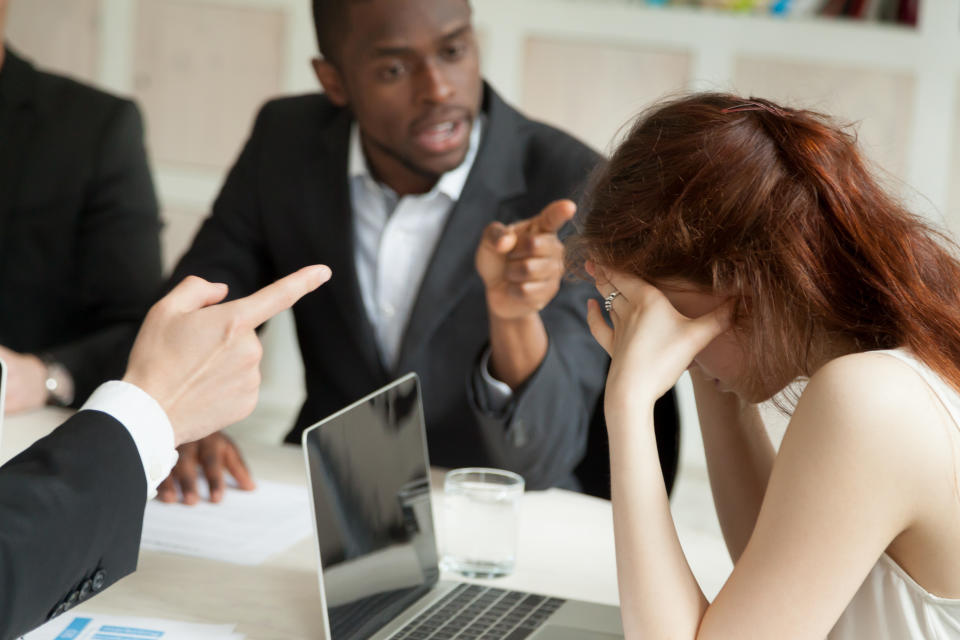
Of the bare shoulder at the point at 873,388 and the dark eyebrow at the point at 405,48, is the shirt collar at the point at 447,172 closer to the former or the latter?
the dark eyebrow at the point at 405,48

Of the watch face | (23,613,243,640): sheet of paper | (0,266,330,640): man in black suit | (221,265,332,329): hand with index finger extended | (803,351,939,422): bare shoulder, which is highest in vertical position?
(221,265,332,329): hand with index finger extended

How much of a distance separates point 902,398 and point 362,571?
503mm

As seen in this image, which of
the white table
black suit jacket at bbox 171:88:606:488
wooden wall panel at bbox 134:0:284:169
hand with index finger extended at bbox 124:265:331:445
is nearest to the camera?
hand with index finger extended at bbox 124:265:331:445

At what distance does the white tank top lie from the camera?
86cm

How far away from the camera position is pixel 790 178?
36.2 inches

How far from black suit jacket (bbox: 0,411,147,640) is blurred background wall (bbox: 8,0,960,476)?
8.10 feet

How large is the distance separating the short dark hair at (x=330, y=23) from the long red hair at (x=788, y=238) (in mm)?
826

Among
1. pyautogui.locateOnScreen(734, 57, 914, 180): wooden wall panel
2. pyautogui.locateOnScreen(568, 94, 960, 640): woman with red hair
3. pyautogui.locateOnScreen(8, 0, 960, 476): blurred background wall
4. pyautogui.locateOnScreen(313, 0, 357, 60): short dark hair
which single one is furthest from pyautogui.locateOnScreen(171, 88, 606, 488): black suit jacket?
pyautogui.locateOnScreen(734, 57, 914, 180): wooden wall panel

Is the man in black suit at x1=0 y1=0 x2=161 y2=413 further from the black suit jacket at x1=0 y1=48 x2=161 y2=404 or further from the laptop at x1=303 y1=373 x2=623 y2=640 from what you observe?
the laptop at x1=303 y1=373 x2=623 y2=640

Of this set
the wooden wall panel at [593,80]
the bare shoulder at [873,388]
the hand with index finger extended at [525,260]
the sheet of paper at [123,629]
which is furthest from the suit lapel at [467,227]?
the wooden wall panel at [593,80]

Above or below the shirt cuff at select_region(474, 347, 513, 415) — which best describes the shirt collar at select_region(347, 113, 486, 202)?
above

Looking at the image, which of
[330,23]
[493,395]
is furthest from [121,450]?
[330,23]

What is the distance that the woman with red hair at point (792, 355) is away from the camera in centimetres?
83

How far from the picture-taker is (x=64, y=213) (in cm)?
207
